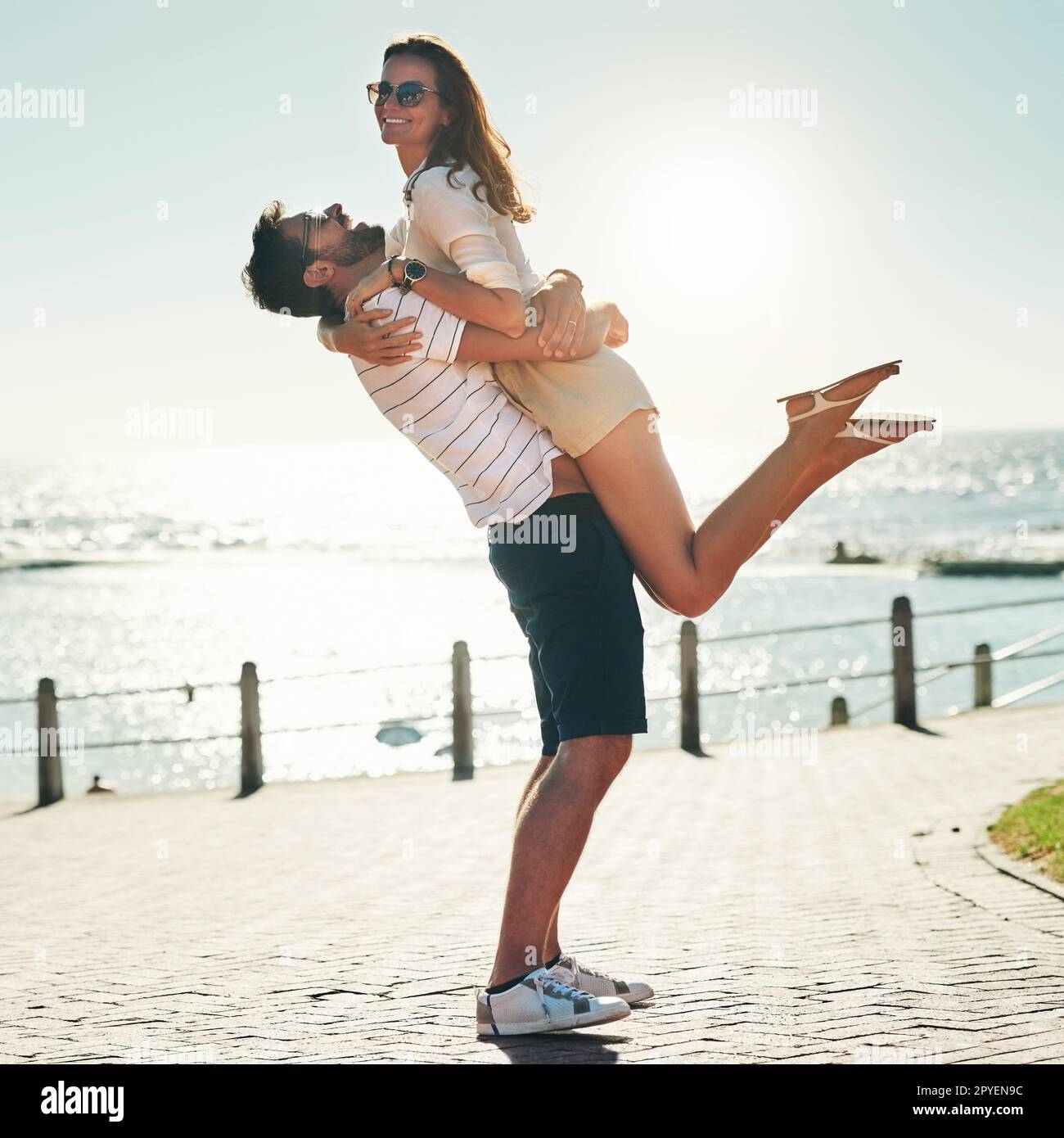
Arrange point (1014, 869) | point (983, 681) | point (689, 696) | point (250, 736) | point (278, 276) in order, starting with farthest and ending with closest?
point (983, 681), point (689, 696), point (250, 736), point (1014, 869), point (278, 276)

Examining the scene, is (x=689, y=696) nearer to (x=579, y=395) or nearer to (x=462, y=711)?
(x=462, y=711)

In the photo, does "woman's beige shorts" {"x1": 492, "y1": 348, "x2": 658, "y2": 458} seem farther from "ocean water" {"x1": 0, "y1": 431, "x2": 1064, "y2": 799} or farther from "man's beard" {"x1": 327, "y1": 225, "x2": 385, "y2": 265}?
"ocean water" {"x1": 0, "y1": 431, "x2": 1064, "y2": 799}

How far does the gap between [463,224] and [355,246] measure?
0.39 meters

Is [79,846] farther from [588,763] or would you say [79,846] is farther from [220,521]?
[220,521]

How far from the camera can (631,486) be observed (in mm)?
3367

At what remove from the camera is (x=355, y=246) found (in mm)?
3510

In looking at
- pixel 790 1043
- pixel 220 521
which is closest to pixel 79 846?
pixel 790 1043

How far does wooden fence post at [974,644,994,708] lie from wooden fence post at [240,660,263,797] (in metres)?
7.61

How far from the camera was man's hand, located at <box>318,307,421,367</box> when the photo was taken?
3.28 metres

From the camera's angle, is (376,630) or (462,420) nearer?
(462,420)

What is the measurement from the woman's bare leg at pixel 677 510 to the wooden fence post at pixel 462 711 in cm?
895
